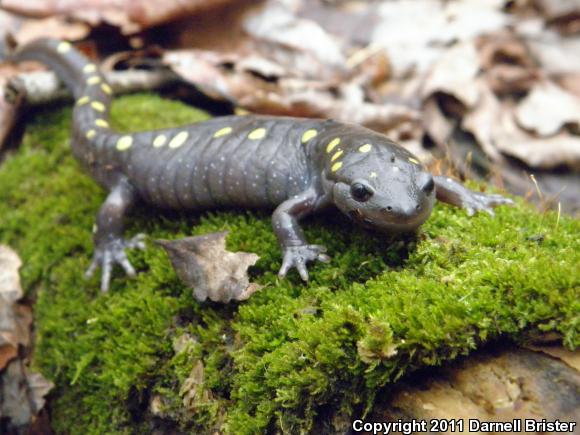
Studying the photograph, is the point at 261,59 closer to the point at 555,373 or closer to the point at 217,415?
the point at 217,415

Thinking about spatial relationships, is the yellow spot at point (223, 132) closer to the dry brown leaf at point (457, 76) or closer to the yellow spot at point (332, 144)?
the yellow spot at point (332, 144)

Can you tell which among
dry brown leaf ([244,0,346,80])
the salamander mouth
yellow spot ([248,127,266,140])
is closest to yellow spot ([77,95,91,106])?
yellow spot ([248,127,266,140])

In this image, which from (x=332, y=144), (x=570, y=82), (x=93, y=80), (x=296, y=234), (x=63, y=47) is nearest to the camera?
(x=296, y=234)

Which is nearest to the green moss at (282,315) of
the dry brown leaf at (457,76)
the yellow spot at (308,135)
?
the yellow spot at (308,135)

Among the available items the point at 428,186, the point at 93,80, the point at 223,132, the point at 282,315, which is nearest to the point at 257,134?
the point at 223,132

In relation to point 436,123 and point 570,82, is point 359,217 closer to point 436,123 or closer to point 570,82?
point 436,123

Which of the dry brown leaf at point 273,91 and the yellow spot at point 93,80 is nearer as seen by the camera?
the yellow spot at point 93,80
